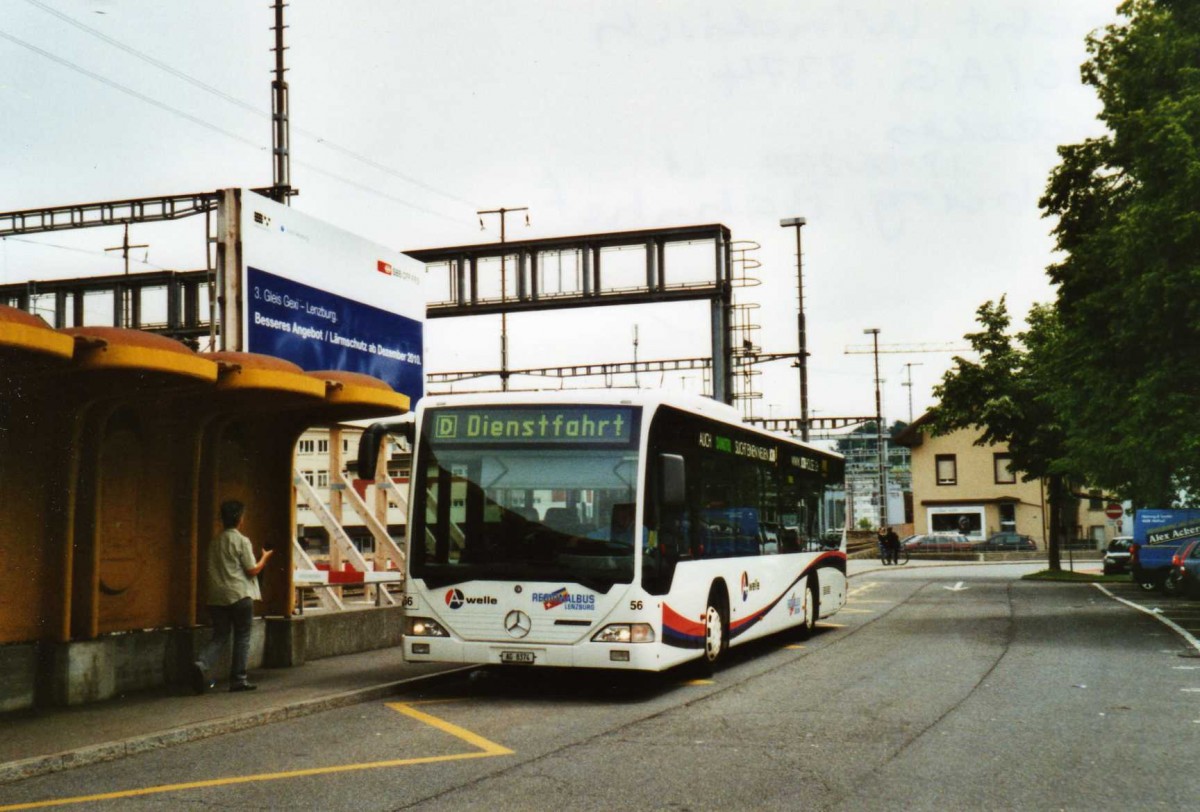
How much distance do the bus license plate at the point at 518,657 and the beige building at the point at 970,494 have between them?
247ft

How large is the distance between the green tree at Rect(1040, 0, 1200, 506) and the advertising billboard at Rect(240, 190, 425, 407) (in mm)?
10917

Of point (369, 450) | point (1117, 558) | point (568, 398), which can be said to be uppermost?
point (568, 398)

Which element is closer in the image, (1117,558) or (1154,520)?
(1154,520)

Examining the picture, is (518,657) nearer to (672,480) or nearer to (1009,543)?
(672,480)

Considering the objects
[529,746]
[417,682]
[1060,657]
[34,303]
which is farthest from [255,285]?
[34,303]

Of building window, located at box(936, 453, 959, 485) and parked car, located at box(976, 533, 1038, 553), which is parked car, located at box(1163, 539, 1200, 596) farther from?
building window, located at box(936, 453, 959, 485)

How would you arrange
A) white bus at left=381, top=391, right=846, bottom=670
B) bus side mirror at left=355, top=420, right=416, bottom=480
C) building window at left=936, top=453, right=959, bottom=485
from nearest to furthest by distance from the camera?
white bus at left=381, top=391, right=846, bottom=670 < bus side mirror at left=355, top=420, right=416, bottom=480 < building window at left=936, top=453, right=959, bottom=485

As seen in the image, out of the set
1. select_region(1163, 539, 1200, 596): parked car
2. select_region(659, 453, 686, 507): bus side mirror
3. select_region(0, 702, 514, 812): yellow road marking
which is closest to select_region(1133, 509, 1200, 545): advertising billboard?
select_region(1163, 539, 1200, 596): parked car

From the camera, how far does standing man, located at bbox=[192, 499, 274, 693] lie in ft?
40.2

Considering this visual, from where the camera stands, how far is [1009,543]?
73875mm

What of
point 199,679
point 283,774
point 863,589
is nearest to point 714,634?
point 199,679

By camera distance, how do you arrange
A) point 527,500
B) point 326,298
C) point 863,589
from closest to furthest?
point 527,500 < point 326,298 < point 863,589

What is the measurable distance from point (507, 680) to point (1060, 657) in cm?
667

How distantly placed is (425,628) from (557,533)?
5.06ft
